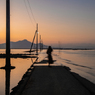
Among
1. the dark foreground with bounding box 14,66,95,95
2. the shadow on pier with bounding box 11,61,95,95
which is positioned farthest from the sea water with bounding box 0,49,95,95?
the dark foreground with bounding box 14,66,95,95

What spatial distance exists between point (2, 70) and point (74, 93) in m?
10.5

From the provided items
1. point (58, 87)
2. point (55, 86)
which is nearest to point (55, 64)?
point (55, 86)

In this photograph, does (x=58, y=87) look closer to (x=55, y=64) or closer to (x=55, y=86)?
(x=55, y=86)

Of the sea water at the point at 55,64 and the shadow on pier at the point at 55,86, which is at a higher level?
the shadow on pier at the point at 55,86

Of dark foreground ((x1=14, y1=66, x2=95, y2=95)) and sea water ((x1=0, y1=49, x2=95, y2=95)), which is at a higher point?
dark foreground ((x1=14, y1=66, x2=95, y2=95))

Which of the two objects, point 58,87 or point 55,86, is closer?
point 58,87

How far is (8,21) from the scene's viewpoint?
14.8 m

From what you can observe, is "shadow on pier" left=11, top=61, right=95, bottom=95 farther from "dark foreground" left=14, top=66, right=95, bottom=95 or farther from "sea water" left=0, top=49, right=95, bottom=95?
"sea water" left=0, top=49, right=95, bottom=95

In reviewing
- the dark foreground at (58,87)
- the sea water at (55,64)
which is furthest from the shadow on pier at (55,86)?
the sea water at (55,64)

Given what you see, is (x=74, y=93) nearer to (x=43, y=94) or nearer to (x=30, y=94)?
(x=43, y=94)

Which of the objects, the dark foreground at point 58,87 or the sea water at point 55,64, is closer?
the dark foreground at point 58,87

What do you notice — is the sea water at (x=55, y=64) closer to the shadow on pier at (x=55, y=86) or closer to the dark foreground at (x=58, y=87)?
the shadow on pier at (x=55, y=86)

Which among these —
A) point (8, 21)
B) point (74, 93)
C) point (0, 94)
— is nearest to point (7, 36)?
point (8, 21)

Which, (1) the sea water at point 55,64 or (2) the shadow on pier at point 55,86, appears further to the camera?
(1) the sea water at point 55,64
